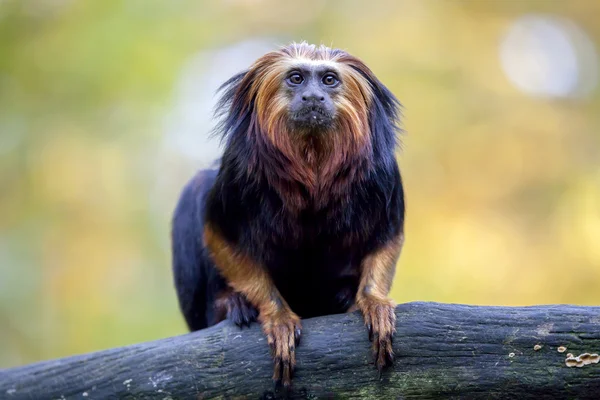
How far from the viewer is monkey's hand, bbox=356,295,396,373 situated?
285 centimetres

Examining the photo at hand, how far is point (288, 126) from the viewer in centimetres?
319

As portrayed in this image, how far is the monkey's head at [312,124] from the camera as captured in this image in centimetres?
317

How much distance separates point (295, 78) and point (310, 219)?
0.62 m

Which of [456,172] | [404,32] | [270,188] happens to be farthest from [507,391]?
[404,32]

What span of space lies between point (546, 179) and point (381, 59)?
1.92 meters

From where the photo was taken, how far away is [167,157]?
24.5ft

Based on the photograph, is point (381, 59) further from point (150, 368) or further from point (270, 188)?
point (150, 368)

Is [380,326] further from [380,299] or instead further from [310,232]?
[310,232]

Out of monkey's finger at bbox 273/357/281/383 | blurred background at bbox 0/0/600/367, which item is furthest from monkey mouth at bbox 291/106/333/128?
blurred background at bbox 0/0/600/367

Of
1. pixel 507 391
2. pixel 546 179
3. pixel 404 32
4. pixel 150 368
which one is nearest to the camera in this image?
pixel 507 391

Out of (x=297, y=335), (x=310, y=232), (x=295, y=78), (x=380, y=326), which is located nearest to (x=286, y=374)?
(x=297, y=335)

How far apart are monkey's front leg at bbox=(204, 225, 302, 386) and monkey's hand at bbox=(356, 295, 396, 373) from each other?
0.93ft

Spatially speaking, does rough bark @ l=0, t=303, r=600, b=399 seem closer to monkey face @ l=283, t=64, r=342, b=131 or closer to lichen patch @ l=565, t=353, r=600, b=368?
lichen patch @ l=565, t=353, r=600, b=368

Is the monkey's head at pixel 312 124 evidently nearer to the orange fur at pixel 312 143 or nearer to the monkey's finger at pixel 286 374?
the orange fur at pixel 312 143
